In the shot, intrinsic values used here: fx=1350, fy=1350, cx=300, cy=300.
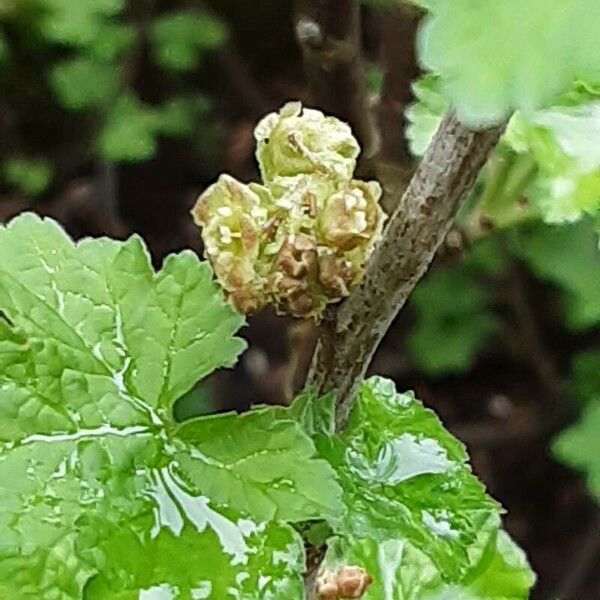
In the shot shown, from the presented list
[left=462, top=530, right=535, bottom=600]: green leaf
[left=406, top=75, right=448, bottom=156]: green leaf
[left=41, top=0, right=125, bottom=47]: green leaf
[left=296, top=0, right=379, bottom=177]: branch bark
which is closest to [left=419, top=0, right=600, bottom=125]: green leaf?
[left=462, top=530, right=535, bottom=600]: green leaf

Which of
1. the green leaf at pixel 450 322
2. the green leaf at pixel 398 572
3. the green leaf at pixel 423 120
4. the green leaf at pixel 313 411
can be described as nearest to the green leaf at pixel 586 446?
the green leaf at pixel 450 322

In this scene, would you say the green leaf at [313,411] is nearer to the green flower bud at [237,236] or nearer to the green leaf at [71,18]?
the green flower bud at [237,236]

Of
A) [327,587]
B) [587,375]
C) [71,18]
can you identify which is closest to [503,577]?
[327,587]

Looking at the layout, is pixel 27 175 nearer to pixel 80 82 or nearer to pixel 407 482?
pixel 80 82

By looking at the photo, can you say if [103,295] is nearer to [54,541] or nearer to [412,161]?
[54,541]

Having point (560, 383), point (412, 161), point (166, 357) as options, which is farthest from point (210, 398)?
point (166, 357)

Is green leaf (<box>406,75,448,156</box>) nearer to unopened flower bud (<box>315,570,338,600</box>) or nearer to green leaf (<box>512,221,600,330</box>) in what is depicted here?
unopened flower bud (<box>315,570,338,600</box>)
